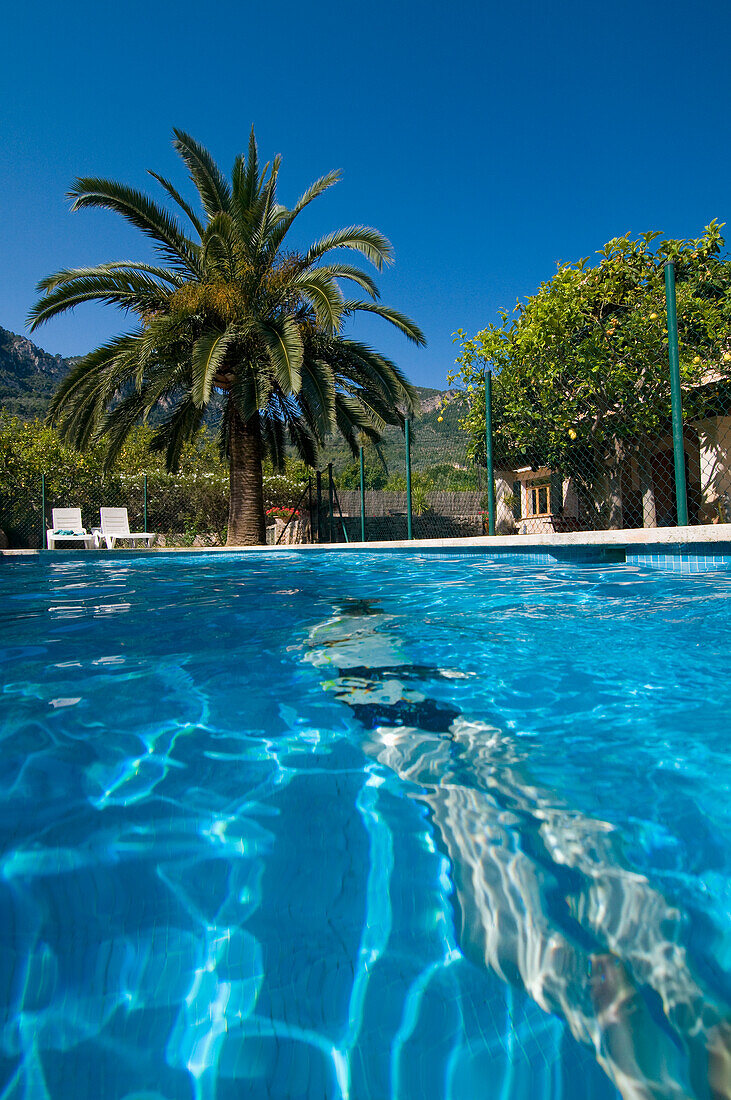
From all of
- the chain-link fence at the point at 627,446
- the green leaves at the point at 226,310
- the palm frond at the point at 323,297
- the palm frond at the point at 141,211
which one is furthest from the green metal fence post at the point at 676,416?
the palm frond at the point at 141,211

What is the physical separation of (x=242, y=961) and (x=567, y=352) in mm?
10885

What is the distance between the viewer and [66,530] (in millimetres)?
14695

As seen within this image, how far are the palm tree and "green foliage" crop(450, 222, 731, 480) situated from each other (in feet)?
5.98

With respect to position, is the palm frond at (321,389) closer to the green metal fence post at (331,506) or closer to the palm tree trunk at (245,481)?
the palm tree trunk at (245,481)

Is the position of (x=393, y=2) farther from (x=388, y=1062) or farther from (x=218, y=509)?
(x=388, y=1062)

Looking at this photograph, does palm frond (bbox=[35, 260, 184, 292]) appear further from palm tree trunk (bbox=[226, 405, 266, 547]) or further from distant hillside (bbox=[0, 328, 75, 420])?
distant hillside (bbox=[0, 328, 75, 420])

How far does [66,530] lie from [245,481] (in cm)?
574

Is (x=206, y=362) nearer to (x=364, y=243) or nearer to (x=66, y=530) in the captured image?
(x=364, y=243)

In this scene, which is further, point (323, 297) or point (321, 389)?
point (321, 389)

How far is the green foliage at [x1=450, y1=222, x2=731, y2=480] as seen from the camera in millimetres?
9195

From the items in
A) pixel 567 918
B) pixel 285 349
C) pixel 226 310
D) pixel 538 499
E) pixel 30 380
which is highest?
pixel 30 380

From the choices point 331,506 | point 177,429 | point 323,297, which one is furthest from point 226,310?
point 331,506

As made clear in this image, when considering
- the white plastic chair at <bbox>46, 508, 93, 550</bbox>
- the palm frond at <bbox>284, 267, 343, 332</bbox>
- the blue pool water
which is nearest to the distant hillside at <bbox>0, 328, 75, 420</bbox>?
the white plastic chair at <bbox>46, 508, 93, 550</bbox>

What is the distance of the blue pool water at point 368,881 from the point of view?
82cm
